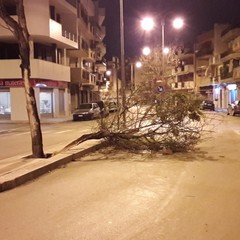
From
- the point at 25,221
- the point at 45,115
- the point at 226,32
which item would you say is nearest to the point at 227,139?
the point at 25,221

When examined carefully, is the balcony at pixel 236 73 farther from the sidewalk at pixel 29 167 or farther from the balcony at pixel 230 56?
the sidewalk at pixel 29 167

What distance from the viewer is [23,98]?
135ft

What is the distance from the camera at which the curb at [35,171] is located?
896 centimetres

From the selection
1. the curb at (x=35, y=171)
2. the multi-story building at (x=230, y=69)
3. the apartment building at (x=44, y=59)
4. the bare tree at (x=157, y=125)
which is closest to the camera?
the curb at (x=35, y=171)

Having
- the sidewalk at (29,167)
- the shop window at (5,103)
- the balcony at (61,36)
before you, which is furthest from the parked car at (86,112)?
the sidewalk at (29,167)

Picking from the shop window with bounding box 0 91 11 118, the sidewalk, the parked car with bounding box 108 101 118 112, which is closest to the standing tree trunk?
the sidewalk

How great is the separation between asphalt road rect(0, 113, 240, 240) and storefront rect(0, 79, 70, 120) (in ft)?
95.7

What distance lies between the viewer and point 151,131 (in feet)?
A: 48.7

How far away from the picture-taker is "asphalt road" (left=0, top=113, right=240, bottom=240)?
5.89 m

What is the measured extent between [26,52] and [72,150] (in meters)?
3.27

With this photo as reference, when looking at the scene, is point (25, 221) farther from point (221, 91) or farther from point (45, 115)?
point (221, 91)

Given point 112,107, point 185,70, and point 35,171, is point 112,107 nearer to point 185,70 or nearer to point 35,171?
point 35,171

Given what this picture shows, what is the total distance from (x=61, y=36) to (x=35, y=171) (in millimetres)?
34951

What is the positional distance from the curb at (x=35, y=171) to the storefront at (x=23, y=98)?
26939 mm
